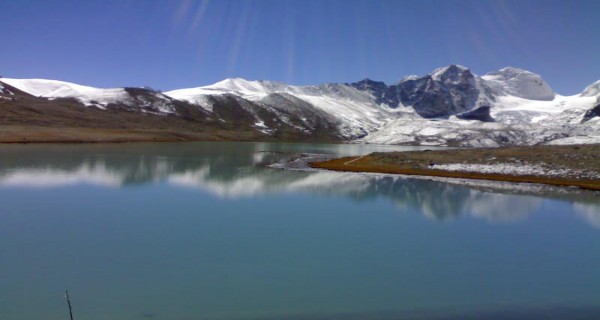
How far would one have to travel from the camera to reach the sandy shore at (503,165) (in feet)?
195

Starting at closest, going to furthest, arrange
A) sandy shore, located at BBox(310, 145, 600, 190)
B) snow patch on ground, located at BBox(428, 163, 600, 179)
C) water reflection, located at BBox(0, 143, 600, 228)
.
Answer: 1. water reflection, located at BBox(0, 143, 600, 228)
2. sandy shore, located at BBox(310, 145, 600, 190)
3. snow patch on ground, located at BBox(428, 163, 600, 179)

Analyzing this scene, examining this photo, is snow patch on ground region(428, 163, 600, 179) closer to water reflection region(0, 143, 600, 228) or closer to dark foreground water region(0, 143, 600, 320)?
water reflection region(0, 143, 600, 228)

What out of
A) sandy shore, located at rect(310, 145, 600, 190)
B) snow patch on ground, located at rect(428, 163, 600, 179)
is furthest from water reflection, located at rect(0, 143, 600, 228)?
snow patch on ground, located at rect(428, 163, 600, 179)

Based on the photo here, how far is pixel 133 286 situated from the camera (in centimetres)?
1823

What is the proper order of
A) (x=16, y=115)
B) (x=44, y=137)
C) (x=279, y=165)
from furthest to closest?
(x=16, y=115), (x=44, y=137), (x=279, y=165)

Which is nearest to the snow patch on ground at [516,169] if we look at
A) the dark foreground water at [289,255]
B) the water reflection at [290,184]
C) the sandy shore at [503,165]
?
the sandy shore at [503,165]

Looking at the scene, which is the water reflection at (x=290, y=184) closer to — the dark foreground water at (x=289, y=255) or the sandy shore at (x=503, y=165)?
the dark foreground water at (x=289, y=255)

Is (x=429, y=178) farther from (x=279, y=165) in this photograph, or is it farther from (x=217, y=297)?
(x=217, y=297)

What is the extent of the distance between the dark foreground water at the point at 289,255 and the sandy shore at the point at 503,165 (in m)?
15.1

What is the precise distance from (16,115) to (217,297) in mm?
165989

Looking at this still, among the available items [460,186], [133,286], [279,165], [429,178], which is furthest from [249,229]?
[279,165]

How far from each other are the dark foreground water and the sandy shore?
596 inches

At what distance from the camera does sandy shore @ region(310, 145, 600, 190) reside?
195 ft

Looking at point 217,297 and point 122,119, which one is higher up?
point 122,119
